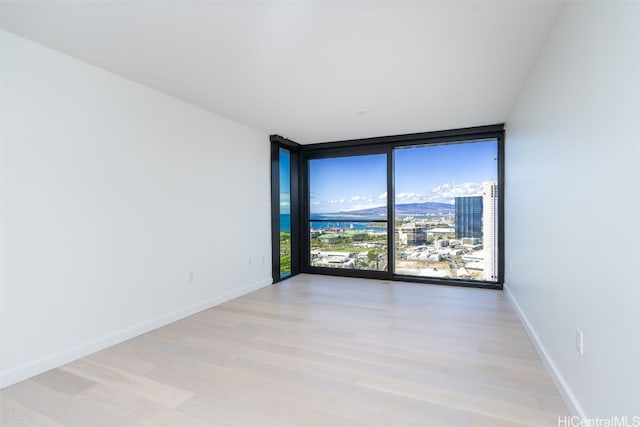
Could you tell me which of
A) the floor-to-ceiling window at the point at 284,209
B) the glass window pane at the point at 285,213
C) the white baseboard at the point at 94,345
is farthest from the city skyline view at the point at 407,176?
the white baseboard at the point at 94,345

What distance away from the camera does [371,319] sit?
10.6 feet

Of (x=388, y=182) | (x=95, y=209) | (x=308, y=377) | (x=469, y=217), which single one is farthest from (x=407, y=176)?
(x=95, y=209)

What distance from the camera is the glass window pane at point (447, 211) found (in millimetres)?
4543

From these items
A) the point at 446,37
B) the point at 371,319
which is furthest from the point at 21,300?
the point at 446,37

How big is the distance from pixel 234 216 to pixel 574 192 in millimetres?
3569

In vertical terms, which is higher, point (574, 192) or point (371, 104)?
point (371, 104)

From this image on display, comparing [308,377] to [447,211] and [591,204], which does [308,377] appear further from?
[447,211]

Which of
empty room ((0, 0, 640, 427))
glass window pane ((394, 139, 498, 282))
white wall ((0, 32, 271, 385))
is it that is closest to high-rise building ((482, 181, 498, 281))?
glass window pane ((394, 139, 498, 282))

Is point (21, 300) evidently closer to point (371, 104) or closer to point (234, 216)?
point (234, 216)

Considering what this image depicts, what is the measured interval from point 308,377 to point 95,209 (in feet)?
7.23

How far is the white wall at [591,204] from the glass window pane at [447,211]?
213 centimetres

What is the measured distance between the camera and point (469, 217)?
15.3 feet

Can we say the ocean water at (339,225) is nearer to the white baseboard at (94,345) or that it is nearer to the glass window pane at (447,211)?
the glass window pane at (447,211)

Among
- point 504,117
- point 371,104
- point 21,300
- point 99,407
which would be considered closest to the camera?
point 99,407
